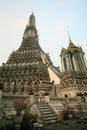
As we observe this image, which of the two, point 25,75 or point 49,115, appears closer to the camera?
point 49,115

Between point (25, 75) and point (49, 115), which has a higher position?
point (25, 75)

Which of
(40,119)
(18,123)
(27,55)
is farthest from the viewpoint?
(27,55)

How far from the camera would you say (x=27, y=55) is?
64.6m

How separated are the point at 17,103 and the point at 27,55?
5380 cm

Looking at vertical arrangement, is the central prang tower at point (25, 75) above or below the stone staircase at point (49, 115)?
above

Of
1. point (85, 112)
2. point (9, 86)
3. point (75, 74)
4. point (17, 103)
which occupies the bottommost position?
point (85, 112)

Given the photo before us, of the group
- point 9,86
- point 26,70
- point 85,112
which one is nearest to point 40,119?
point 85,112

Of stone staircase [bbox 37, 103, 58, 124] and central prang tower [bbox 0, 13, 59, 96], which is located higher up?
central prang tower [bbox 0, 13, 59, 96]

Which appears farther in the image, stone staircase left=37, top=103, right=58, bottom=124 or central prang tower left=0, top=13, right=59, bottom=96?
central prang tower left=0, top=13, right=59, bottom=96

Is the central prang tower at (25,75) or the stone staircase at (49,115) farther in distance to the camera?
the central prang tower at (25,75)

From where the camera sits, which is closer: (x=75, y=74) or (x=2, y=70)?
(x=75, y=74)

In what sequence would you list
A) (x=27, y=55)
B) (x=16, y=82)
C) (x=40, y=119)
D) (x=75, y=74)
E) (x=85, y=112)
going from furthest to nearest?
(x=27, y=55) < (x=75, y=74) < (x=16, y=82) < (x=85, y=112) < (x=40, y=119)

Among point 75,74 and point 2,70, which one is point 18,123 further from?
point 2,70

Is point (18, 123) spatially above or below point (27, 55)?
below
